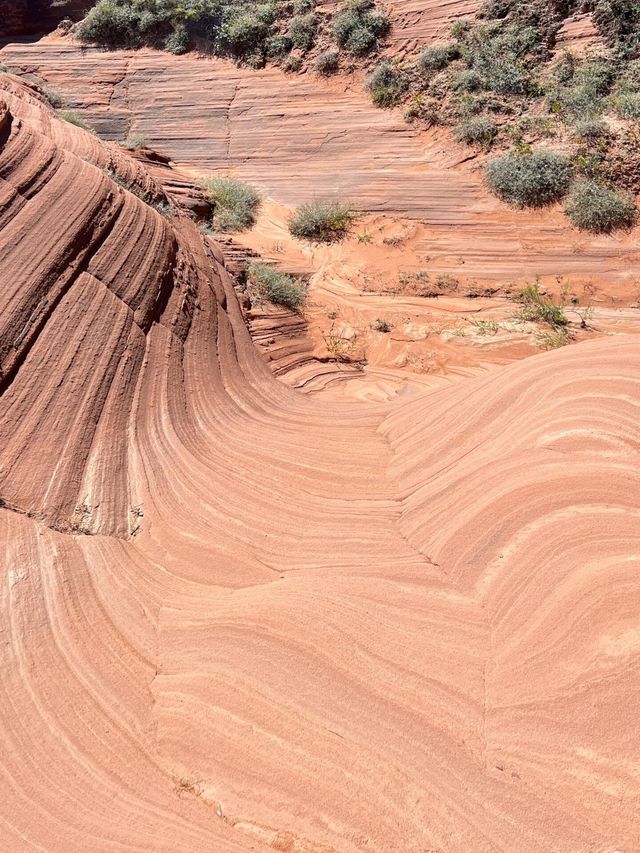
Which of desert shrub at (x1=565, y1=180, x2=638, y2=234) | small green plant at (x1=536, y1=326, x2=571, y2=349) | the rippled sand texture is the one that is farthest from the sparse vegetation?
the rippled sand texture

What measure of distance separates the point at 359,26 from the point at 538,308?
11703mm

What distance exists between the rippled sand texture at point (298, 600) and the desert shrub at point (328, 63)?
12734 millimetres

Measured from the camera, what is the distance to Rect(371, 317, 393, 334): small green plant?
7652mm

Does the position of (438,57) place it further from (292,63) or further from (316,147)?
(292,63)

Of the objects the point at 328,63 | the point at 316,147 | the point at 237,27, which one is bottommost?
the point at 316,147

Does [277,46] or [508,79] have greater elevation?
[277,46]

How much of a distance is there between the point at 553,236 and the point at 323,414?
261 inches

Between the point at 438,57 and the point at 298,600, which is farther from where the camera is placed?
the point at 438,57

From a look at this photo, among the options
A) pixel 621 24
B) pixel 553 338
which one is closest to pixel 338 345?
pixel 553 338

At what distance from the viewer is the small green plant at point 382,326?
7.65 meters

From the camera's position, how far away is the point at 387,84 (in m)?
13.0

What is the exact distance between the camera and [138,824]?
1748 millimetres

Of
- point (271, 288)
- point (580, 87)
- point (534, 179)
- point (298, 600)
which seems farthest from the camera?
point (580, 87)

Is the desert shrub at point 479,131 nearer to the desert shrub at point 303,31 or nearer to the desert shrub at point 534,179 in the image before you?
the desert shrub at point 534,179
